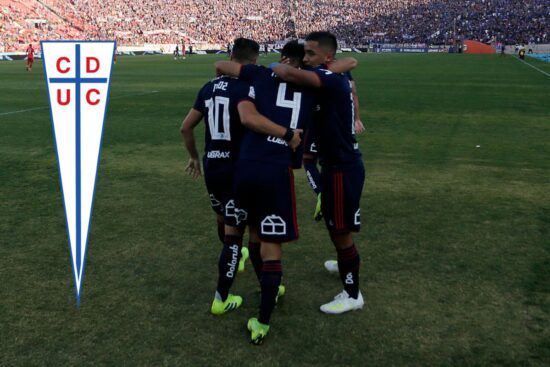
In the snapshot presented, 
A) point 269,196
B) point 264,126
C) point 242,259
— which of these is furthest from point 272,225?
point 242,259

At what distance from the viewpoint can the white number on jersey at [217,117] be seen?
3988 millimetres

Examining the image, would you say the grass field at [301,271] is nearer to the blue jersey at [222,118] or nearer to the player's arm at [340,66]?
the blue jersey at [222,118]

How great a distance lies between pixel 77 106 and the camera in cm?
312

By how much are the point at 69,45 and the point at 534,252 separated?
4545 mm

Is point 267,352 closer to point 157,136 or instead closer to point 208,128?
point 208,128

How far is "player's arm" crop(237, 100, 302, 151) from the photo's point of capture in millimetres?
3553

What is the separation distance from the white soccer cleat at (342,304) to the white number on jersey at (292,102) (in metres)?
1.40

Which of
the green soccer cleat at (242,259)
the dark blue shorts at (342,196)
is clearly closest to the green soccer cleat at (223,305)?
the green soccer cleat at (242,259)

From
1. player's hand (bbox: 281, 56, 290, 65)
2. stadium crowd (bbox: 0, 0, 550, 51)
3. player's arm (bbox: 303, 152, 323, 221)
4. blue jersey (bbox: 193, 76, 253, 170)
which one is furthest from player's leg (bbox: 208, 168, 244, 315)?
stadium crowd (bbox: 0, 0, 550, 51)

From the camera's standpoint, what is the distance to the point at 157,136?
12.2 meters

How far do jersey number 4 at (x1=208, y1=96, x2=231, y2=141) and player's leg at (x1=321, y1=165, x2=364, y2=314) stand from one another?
2.61 feet

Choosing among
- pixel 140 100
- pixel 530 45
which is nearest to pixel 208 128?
pixel 140 100

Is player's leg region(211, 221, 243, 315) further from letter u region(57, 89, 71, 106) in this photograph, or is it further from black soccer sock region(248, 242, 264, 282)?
letter u region(57, 89, 71, 106)

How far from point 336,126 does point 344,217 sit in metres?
0.65
